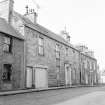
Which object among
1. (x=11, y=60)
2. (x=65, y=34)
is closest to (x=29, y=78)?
(x=11, y=60)

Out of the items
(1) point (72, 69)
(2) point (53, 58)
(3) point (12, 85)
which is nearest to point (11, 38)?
(3) point (12, 85)

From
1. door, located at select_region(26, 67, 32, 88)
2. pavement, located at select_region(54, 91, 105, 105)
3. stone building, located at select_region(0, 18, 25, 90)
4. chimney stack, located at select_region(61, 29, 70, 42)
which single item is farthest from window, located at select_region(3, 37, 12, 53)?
chimney stack, located at select_region(61, 29, 70, 42)

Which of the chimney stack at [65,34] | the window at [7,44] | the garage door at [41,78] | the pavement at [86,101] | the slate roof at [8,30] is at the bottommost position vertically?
the pavement at [86,101]

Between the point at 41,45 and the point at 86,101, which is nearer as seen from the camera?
the point at 86,101

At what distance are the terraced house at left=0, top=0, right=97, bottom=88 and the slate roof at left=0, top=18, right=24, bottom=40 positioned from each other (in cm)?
48

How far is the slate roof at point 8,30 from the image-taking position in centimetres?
1659

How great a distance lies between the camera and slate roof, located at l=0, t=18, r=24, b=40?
16594mm

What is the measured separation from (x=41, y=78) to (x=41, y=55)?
8.98 ft

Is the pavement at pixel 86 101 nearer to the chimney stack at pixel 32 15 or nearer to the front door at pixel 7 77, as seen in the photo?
the front door at pixel 7 77

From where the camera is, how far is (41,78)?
814 inches

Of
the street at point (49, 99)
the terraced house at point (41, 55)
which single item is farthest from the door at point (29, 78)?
the street at point (49, 99)

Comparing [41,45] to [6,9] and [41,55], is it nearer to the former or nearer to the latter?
[41,55]

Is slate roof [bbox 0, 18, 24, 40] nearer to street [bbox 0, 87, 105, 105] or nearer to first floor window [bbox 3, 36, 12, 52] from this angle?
first floor window [bbox 3, 36, 12, 52]

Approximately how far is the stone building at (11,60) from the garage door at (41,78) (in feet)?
8.68
